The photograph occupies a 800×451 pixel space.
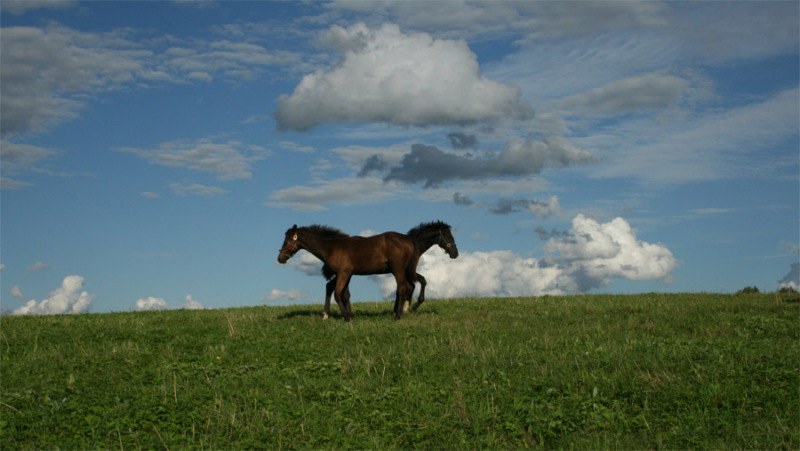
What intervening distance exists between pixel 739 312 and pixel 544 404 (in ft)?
42.4

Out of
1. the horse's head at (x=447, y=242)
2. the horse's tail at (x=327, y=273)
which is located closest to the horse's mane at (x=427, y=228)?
the horse's head at (x=447, y=242)

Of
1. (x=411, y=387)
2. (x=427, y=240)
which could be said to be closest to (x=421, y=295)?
(x=427, y=240)

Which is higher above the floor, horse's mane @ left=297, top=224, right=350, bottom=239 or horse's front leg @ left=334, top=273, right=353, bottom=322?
horse's mane @ left=297, top=224, right=350, bottom=239

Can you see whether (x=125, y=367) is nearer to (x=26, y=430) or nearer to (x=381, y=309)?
(x=26, y=430)

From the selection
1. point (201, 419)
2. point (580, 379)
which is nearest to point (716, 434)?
point (580, 379)

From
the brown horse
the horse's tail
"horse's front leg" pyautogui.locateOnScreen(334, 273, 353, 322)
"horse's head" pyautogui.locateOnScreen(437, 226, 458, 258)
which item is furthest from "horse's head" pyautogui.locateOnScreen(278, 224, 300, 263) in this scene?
"horse's head" pyautogui.locateOnScreen(437, 226, 458, 258)

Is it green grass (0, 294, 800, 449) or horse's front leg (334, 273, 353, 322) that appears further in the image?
horse's front leg (334, 273, 353, 322)

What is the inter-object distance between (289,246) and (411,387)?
10.4 metres

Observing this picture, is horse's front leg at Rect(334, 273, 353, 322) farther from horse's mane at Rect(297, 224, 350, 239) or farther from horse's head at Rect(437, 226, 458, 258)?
horse's head at Rect(437, 226, 458, 258)

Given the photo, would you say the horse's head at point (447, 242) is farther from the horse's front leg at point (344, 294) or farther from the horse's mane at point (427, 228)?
the horse's front leg at point (344, 294)

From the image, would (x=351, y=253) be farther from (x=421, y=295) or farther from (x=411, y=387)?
(x=411, y=387)

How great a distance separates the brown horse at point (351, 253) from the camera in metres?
19.7

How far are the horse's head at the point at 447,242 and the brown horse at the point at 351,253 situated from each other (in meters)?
1.79

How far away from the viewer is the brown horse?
19.7 metres
